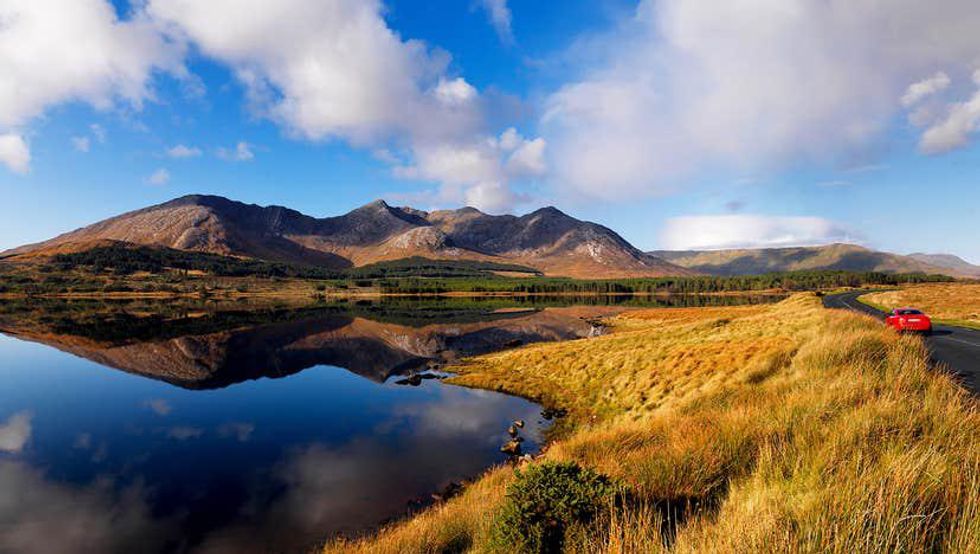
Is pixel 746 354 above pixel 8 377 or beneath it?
above

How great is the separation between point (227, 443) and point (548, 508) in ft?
87.5

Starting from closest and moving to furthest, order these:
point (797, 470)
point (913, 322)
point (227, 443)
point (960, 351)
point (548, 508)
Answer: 1. point (797, 470)
2. point (548, 508)
3. point (960, 351)
4. point (227, 443)
5. point (913, 322)

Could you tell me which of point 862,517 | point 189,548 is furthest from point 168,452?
point 862,517

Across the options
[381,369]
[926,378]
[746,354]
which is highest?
[926,378]

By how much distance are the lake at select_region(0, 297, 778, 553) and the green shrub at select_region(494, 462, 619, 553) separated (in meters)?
11.5

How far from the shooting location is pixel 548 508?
757 centimetres

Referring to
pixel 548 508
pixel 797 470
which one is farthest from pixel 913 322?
pixel 548 508

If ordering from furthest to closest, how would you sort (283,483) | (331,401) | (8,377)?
(8,377) < (331,401) < (283,483)

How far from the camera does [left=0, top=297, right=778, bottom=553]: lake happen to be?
17.7m

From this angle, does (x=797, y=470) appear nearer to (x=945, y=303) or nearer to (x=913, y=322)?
(x=913, y=322)

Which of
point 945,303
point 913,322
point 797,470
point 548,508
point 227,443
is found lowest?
point 227,443

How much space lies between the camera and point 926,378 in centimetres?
1245

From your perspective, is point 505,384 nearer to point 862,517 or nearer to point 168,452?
point 168,452

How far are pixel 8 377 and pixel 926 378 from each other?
230 feet
